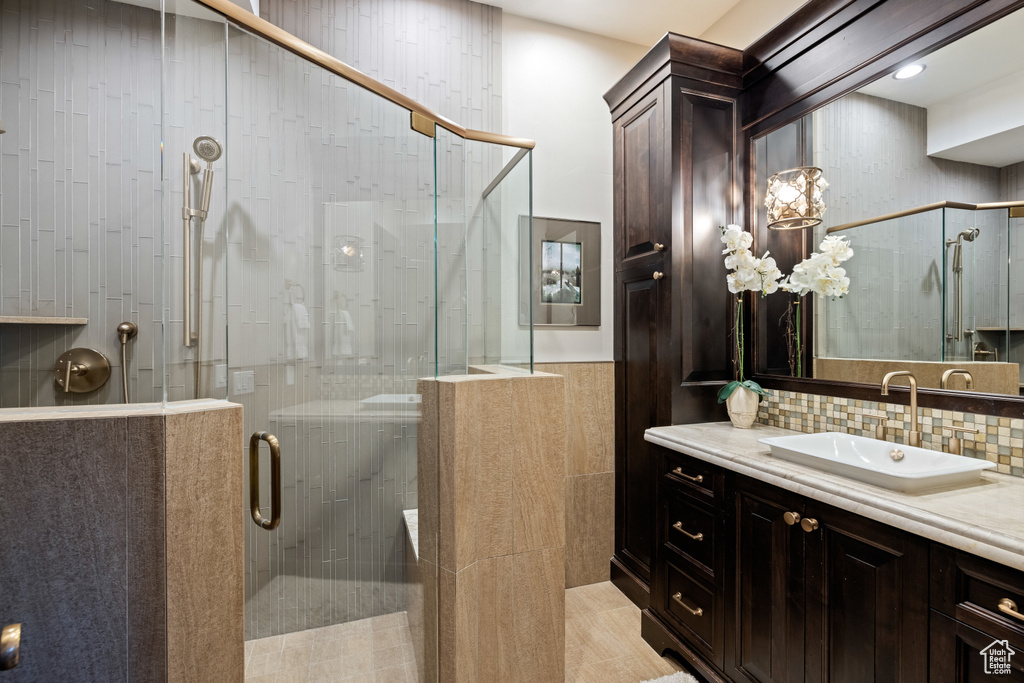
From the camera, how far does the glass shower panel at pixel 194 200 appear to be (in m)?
0.92

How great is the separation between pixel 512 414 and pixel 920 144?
1668 mm

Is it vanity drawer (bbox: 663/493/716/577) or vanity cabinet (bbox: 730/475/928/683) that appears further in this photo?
vanity drawer (bbox: 663/493/716/577)

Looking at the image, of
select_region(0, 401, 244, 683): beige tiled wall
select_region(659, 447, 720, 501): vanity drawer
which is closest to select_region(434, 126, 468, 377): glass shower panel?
select_region(0, 401, 244, 683): beige tiled wall

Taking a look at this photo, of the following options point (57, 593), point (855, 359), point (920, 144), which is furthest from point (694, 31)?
point (57, 593)

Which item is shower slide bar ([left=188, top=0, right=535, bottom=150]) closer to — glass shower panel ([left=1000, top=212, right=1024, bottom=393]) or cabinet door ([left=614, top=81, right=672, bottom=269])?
cabinet door ([left=614, top=81, right=672, bottom=269])

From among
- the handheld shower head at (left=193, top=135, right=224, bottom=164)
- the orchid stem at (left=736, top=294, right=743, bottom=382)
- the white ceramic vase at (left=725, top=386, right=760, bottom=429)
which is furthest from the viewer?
the orchid stem at (left=736, top=294, right=743, bottom=382)

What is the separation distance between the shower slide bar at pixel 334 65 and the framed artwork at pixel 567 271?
0.87m

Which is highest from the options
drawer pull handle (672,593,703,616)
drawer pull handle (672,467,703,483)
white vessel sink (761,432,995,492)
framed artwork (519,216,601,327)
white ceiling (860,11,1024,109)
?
white ceiling (860,11,1024,109)

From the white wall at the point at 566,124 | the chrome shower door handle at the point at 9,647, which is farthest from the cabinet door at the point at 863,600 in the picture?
the chrome shower door handle at the point at 9,647

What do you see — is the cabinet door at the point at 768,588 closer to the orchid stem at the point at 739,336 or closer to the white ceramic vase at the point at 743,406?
the white ceramic vase at the point at 743,406

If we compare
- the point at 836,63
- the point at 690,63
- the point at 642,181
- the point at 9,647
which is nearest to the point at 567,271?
the point at 642,181

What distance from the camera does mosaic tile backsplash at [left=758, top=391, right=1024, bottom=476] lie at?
130 centimetres

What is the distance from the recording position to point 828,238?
6.00ft

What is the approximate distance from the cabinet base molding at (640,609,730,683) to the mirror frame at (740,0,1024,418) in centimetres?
111
